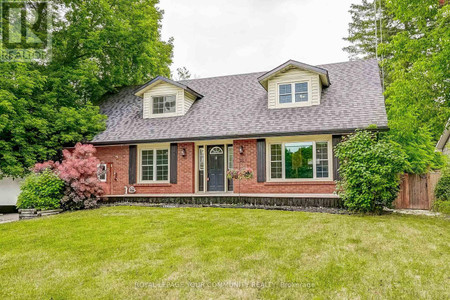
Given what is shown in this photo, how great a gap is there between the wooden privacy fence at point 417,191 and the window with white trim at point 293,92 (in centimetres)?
486

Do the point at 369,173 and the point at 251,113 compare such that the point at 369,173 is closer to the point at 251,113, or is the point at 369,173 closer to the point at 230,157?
the point at 251,113

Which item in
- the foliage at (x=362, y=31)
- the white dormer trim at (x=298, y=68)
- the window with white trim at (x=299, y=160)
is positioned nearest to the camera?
the window with white trim at (x=299, y=160)

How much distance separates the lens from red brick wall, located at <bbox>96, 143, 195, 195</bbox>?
12984 millimetres

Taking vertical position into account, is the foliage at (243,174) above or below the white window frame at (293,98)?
below

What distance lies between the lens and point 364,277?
13.7ft

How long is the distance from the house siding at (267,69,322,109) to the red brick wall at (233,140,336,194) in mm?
2240

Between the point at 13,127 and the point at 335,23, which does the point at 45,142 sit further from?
the point at 335,23

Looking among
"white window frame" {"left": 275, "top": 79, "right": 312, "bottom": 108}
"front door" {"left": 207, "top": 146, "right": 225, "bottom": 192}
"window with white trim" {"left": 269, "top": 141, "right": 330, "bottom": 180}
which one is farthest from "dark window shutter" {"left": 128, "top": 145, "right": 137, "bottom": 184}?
"white window frame" {"left": 275, "top": 79, "right": 312, "bottom": 108}

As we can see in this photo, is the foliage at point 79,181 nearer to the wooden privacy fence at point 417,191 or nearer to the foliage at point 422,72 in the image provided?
the foliage at point 422,72

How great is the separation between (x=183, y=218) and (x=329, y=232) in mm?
4026

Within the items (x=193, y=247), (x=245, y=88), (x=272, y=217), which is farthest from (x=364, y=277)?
(x=245, y=88)

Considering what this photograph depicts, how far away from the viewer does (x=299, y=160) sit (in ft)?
38.7

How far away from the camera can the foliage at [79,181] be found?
37.1 ft

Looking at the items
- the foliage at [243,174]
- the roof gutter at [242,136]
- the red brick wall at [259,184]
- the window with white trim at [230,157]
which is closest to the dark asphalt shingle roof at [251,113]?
the roof gutter at [242,136]
